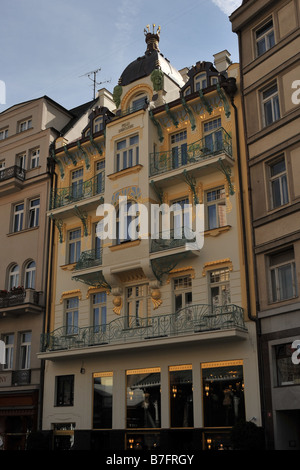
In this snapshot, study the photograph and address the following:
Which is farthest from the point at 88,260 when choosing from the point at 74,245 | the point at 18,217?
the point at 18,217

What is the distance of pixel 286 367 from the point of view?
21.3m

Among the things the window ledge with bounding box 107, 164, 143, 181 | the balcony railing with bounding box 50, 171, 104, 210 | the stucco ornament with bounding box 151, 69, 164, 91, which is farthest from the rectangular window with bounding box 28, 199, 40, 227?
the stucco ornament with bounding box 151, 69, 164, 91

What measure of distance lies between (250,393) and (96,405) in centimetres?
783

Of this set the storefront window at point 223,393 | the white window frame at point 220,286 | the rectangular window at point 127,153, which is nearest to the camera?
the storefront window at point 223,393

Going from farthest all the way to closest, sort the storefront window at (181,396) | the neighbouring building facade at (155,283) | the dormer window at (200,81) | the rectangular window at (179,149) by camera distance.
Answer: the dormer window at (200,81) < the rectangular window at (179,149) < the storefront window at (181,396) < the neighbouring building facade at (155,283)

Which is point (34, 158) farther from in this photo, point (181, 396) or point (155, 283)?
point (181, 396)

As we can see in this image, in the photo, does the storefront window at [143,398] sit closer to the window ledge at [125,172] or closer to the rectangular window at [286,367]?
the rectangular window at [286,367]

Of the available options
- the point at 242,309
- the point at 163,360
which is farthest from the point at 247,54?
the point at 163,360

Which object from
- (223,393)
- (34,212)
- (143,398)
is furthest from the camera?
(34,212)

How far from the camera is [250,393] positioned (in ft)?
72.1

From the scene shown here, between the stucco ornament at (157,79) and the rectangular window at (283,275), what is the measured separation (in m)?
11.7

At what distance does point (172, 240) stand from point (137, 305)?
3.64 metres

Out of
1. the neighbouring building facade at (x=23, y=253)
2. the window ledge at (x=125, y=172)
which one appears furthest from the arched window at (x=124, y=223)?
the neighbouring building facade at (x=23, y=253)

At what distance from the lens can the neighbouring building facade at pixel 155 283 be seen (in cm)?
2322
